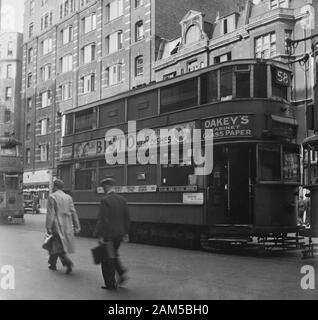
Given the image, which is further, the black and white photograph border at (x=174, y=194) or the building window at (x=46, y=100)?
the building window at (x=46, y=100)

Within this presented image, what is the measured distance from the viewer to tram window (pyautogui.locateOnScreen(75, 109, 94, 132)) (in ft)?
54.0

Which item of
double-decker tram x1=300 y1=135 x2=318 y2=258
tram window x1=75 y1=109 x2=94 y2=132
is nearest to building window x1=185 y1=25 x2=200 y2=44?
tram window x1=75 y1=109 x2=94 y2=132

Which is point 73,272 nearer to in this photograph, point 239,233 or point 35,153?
point 239,233

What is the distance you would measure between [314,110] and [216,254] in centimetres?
393

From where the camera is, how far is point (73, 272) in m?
8.32

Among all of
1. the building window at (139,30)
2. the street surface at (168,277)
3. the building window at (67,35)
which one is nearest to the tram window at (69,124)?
the street surface at (168,277)

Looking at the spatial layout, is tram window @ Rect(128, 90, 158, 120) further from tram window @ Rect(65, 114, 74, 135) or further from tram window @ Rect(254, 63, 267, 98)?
tram window @ Rect(65, 114, 74, 135)

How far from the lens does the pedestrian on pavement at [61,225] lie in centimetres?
818

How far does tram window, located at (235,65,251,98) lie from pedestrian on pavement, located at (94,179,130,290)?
6018 millimetres

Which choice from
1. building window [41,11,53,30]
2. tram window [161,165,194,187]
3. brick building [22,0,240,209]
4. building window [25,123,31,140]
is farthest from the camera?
brick building [22,0,240,209]

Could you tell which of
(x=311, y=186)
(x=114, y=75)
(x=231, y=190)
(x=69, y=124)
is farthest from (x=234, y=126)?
(x=114, y=75)

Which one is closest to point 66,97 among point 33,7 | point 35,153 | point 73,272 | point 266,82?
point 35,153

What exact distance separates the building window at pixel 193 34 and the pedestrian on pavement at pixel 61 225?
1036 inches

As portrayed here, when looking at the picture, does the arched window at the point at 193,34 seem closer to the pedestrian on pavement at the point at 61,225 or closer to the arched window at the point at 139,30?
the arched window at the point at 139,30
